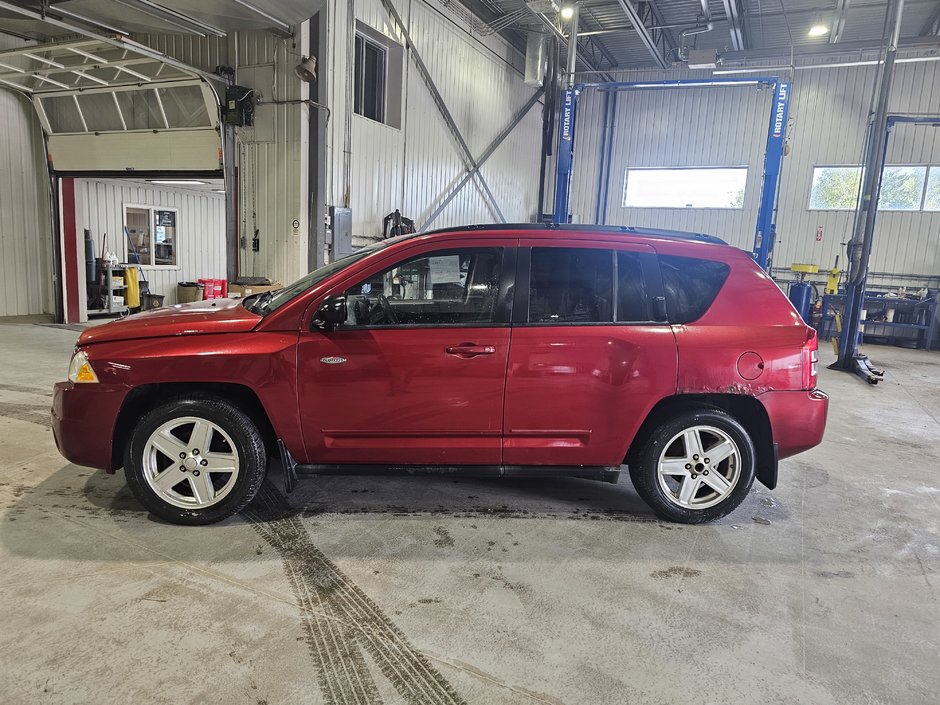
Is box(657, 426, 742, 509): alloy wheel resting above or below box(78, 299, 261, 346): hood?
below

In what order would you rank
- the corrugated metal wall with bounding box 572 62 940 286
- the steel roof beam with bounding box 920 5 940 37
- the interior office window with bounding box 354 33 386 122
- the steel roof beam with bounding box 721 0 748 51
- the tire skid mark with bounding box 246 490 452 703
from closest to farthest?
the tire skid mark with bounding box 246 490 452 703 → the interior office window with bounding box 354 33 386 122 → the steel roof beam with bounding box 721 0 748 51 → the steel roof beam with bounding box 920 5 940 37 → the corrugated metal wall with bounding box 572 62 940 286

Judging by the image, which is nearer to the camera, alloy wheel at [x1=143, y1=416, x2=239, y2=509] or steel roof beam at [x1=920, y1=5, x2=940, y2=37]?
alloy wheel at [x1=143, y1=416, x2=239, y2=509]

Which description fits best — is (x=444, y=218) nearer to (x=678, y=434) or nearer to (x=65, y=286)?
(x=65, y=286)

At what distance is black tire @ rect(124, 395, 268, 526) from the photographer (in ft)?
10.2

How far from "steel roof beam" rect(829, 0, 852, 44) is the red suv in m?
10.4

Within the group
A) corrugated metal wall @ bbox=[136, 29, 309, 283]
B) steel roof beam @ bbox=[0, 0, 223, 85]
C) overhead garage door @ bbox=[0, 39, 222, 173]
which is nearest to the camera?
steel roof beam @ bbox=[0, 0, 223, 85]

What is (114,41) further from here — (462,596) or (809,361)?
(809,361)

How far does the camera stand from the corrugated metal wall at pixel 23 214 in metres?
10.4

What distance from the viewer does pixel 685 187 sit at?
15516mm

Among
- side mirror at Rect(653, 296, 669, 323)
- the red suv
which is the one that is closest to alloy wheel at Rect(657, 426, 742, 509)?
the red suv

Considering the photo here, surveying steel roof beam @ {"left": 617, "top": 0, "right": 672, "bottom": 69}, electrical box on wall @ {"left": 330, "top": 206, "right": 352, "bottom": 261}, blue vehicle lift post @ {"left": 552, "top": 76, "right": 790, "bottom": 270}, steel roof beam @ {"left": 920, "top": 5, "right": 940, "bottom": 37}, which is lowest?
electrical box on wall @ {"left": 330, "top": 206, "right": 352, "bottom": 261}

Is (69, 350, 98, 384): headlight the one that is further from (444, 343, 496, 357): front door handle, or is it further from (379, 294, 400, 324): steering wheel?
(444, 343, 496, 357): front door handle

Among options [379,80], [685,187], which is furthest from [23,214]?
[685,187]

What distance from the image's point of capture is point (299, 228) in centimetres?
845
